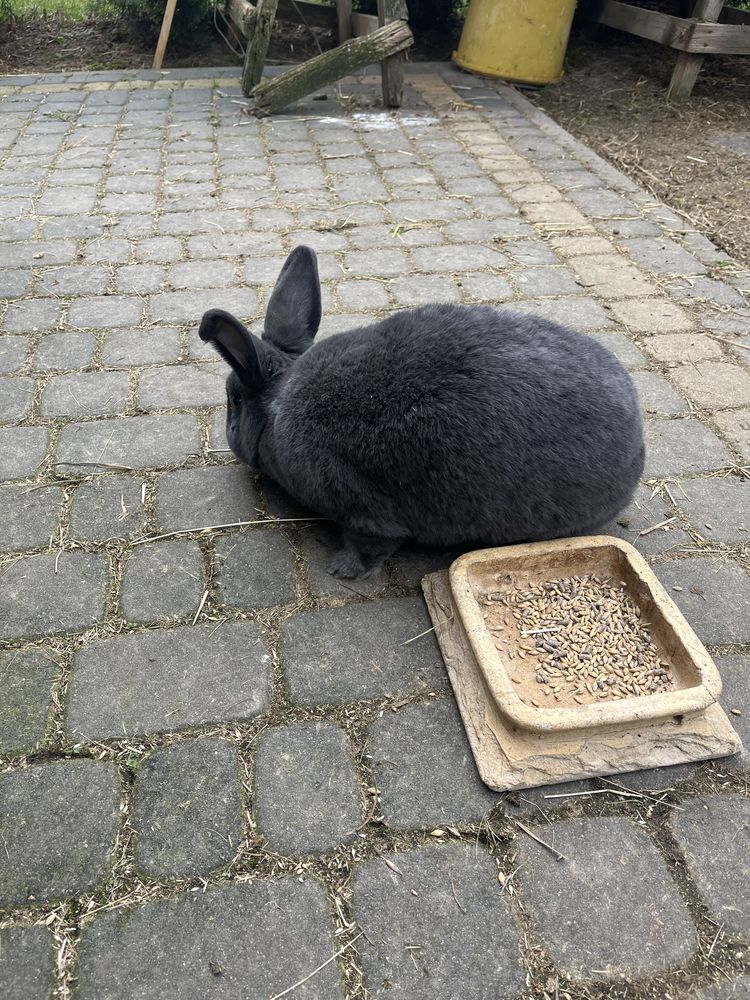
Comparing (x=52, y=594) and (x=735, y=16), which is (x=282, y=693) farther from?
(x=735, y=16)

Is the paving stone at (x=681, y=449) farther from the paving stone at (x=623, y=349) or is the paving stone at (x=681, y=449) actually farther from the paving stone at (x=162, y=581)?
the paving stone at (x=162, y=581)

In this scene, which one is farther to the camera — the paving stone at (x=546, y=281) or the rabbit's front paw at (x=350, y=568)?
the paving stone at (x=546, y=281)

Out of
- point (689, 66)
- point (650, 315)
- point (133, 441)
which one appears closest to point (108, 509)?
point (133, 441)

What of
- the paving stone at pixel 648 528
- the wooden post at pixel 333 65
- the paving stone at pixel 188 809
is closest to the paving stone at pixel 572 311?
the paving stone at pixel 648 528

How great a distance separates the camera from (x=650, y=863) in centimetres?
203

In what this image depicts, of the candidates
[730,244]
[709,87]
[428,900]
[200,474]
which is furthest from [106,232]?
[709,87]

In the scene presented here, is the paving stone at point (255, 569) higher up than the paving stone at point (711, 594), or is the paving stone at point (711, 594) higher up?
the paving stone at point (711, 594)

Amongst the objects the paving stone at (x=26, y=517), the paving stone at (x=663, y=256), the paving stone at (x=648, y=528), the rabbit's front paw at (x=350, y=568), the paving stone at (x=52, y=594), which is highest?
the paving stone at (x=663, y=256)

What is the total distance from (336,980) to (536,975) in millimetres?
474

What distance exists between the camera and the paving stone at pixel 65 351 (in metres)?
3.97

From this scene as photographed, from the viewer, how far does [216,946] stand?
1.85 m

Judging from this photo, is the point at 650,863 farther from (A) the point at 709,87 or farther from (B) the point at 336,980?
(A) the point at 709,87

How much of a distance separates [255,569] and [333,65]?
20.2 ft

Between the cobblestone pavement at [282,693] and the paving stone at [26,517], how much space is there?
0.01 meters
